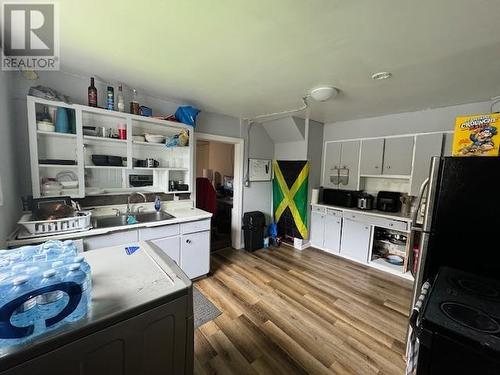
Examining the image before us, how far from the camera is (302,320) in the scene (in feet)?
6.66

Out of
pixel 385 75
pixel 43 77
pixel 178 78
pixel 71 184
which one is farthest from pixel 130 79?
pixel 385 75

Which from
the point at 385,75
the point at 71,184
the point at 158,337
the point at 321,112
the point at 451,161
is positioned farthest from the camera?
the point at 321,112

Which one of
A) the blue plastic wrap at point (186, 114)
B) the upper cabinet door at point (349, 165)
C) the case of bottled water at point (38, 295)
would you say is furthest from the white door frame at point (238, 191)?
the case of bottled water at point (38, 295)

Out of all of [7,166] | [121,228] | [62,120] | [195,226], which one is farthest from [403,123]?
[7,166]

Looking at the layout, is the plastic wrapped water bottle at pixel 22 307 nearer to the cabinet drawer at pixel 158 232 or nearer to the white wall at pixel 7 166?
the white wall at pixel 7 166

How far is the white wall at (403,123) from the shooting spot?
103 inches

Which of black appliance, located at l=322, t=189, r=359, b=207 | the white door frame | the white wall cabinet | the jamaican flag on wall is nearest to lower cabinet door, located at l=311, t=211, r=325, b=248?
the jamaican flag on wall

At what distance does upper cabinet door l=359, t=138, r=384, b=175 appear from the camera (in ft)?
10.6

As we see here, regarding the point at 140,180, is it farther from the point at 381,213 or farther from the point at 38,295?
the point at 381,213

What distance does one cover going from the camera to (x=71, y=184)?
207 cm

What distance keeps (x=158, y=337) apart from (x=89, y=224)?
62.7 inches

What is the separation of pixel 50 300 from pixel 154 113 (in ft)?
8.20

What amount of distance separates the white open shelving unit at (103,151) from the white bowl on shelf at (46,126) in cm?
3

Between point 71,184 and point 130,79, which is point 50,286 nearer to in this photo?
point 71,184
